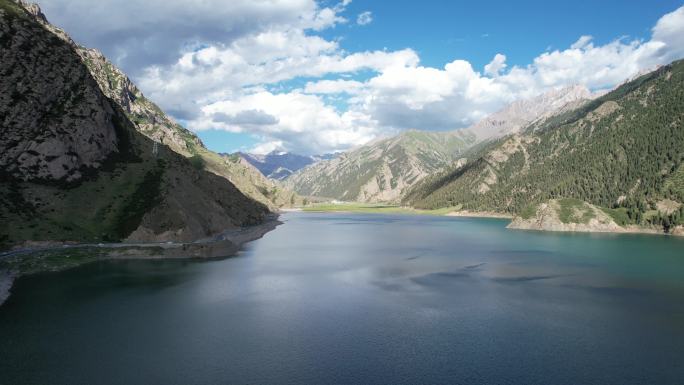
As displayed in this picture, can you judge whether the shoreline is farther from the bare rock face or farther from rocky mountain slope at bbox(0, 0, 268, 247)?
the bare rock face

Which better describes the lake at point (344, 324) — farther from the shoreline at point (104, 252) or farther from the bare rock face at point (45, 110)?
the bare rock face at point (45, 110)

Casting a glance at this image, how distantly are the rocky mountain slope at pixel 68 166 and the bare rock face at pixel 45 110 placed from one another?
0.29m

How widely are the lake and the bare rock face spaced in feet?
164

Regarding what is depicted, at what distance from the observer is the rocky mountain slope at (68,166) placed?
118938 millimetres

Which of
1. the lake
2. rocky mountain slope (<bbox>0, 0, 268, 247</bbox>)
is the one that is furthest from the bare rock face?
the lake

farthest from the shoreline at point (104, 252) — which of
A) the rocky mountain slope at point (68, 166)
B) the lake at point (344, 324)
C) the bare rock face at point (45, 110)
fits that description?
the bare rock face at point (45, 110)

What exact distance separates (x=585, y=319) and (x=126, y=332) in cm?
5871

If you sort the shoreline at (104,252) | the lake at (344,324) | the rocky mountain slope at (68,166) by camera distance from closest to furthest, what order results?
the lake at (344,324) → the shoreline at (104,252) → the rocky mountain slope at (68,166)

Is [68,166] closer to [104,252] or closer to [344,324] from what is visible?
[104,252]

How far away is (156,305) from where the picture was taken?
66188mm

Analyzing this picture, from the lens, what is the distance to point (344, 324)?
56625 mm

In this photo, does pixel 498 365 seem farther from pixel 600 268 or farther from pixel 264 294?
pixel 600 268

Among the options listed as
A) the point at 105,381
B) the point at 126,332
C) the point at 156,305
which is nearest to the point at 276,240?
the point at 156,305

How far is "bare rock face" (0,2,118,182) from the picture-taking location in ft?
423
